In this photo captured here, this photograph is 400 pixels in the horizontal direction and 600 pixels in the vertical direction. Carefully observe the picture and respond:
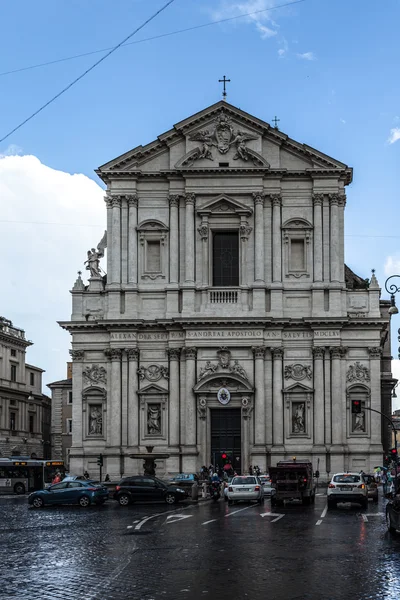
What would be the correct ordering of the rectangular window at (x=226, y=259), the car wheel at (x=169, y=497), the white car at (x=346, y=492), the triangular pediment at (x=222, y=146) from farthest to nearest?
the rectangular window at (x=226, y=259) < the triangular pediment at (x=222, y=146) < the car wheel at (x=169, y=497) < the white car at (x=346, y=492)

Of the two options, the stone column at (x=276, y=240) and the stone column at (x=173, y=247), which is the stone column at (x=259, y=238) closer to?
the stone column at (x=276, y=240)

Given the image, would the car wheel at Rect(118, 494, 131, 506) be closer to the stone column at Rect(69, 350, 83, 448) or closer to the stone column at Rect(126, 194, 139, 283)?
the stone column at Rect(69, 350, 83, 448)

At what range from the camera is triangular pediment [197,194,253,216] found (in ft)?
187

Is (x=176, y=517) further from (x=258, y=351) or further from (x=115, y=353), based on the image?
(x=115, y=353)

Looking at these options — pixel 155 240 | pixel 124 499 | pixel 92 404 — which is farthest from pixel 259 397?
pixel 124 499

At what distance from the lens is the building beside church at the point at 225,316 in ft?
184

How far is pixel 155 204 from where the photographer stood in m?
58.0

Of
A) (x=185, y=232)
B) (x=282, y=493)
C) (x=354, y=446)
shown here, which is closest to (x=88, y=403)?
(x=185, y=232)

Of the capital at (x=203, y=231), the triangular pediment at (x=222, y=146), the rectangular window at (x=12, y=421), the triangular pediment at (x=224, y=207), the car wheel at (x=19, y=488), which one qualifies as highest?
the triangular pediment at (x=222, y=146)

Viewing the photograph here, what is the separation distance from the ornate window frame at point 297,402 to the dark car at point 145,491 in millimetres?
15727

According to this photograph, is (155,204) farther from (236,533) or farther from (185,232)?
(236,533)

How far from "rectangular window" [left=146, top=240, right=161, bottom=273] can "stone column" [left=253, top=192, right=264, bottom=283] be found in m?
5.69

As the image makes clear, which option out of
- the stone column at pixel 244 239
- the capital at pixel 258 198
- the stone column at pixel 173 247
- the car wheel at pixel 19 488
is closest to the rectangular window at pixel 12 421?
the car wheel at pixel 19 488

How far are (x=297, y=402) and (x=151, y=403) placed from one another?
27.2 ft
